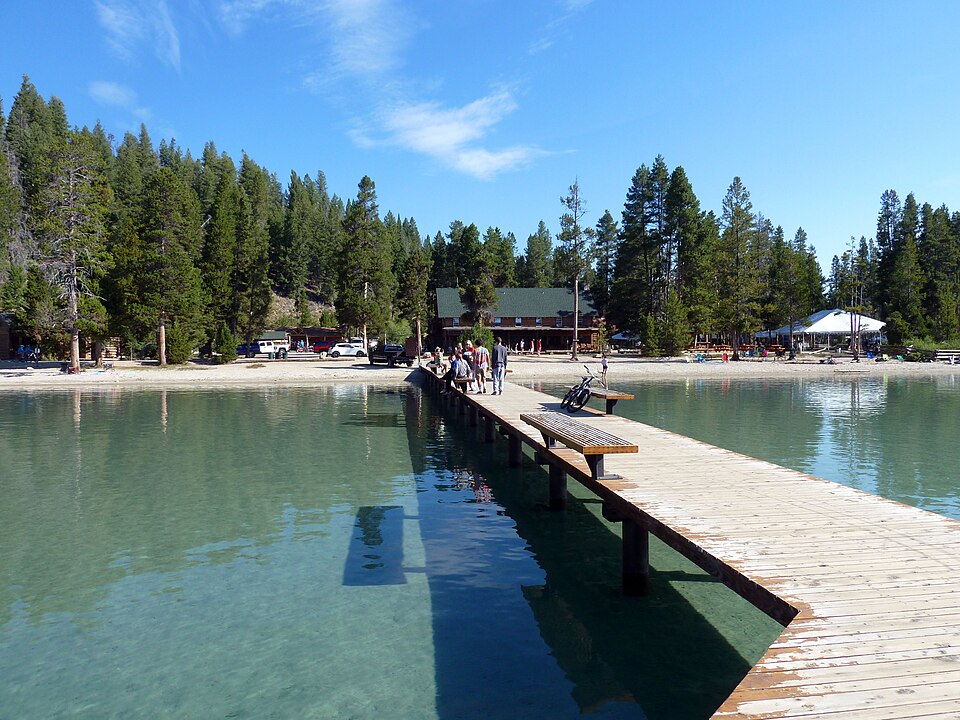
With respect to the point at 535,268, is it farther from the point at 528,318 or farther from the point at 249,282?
the point at 249,282

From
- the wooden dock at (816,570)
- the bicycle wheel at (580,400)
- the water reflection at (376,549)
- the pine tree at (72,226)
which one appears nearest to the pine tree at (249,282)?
the pine tree at (72,226)

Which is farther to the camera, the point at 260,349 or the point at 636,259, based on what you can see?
the point at 636,259

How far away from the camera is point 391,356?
53.4 meters

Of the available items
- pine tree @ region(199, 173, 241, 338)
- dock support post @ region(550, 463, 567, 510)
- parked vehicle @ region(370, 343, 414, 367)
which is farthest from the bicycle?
pine tree @ region(199, 173, 241, 338)

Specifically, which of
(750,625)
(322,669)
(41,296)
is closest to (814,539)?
(750,625)

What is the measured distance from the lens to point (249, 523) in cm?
1231

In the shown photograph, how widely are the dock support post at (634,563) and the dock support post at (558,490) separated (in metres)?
4.47

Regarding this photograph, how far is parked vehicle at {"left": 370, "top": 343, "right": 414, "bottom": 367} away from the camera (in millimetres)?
53500

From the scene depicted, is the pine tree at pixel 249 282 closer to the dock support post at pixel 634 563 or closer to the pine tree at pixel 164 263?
the pine tree at pixel 164 263

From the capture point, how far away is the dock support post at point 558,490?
1352 centimetres

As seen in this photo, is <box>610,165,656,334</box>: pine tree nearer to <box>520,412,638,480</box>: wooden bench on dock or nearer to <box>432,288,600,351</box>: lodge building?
<box>432,288,600,351</box>: lodge building

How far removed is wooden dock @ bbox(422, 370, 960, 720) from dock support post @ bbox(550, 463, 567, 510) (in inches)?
81.9

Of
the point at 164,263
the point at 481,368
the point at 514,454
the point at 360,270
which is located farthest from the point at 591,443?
the point at 360,270

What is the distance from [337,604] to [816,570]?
5.71 m
